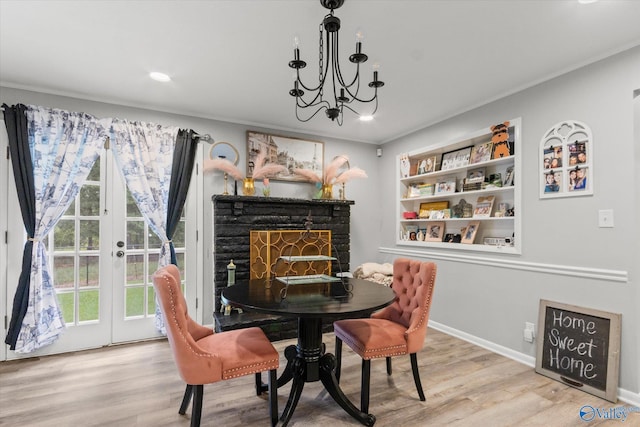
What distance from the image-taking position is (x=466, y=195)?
353 centimetres

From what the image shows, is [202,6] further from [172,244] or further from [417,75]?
[172,244]

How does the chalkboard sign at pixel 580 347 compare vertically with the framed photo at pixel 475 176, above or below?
below

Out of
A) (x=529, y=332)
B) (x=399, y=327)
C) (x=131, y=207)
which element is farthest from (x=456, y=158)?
(x=131, y=207)

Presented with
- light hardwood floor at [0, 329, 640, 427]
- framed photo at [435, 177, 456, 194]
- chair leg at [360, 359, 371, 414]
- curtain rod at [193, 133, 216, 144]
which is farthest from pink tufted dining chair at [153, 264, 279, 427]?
framed photo at [435, 177, 456, 194]

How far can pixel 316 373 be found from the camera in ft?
6.79

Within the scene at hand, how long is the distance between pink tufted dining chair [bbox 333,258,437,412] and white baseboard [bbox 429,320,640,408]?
120 cm

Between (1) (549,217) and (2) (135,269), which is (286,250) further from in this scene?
(1) (549,217)

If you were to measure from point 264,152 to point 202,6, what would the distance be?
82.5 inches

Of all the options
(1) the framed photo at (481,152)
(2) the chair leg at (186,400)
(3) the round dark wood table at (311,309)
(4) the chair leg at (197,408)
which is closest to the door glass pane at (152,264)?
(3) the round dark wood table at (311,309)

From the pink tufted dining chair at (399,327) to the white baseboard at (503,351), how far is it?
1202mm

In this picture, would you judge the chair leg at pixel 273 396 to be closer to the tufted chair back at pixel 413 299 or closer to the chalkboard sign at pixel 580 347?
the tufted chair back at pixel 413 299

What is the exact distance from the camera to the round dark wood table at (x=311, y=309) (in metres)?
1.70

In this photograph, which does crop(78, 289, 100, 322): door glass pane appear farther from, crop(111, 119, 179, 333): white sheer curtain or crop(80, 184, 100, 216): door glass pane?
crop(80, 184, 100, 216): door glass pane

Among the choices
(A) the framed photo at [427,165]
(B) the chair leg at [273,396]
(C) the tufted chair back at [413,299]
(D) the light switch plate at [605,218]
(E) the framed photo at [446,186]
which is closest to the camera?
(B) the chair leg at [273,396]
